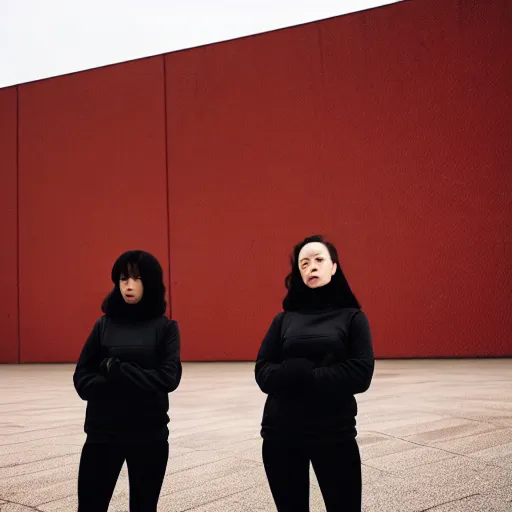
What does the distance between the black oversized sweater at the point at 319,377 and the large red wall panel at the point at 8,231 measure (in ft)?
37.9

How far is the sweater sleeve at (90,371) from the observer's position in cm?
191

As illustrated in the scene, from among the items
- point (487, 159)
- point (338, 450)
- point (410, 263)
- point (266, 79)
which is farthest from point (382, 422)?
point (266, 79)

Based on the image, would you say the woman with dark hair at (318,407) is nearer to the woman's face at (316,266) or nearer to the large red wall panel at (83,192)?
the woman's face at (316,266)

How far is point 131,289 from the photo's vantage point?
6.57 ft

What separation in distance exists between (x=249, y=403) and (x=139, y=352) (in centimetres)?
412

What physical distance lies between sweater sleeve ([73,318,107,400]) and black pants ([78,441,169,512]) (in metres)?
0.16

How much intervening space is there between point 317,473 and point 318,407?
177mm

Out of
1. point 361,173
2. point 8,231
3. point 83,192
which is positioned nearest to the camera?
point 361,173

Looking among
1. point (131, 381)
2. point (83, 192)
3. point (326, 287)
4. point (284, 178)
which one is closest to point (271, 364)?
point (326, 287)

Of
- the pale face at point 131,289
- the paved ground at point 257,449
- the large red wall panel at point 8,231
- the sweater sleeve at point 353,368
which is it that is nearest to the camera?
the sweater sleeve at point 353,368

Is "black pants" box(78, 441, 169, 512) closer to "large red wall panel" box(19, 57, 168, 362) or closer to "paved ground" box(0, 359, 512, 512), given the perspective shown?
"paved ground" box(0, 359, 512, 512)

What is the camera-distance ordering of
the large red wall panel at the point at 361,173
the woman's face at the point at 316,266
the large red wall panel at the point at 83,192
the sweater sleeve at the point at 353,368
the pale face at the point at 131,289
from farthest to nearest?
the large red wall panel at the point at 83,192, the large red wall panel at the point at 361,173, the pale face at the point at 131,289, the woman's face at the point at 316,266, the sweater sleeve at the point at 353,368

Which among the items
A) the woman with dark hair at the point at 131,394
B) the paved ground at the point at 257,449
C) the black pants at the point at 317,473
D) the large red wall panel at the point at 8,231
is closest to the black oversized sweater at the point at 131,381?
the woman with dark hair at the point at 131,394

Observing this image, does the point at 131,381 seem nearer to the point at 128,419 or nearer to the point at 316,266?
the point at 128,419
